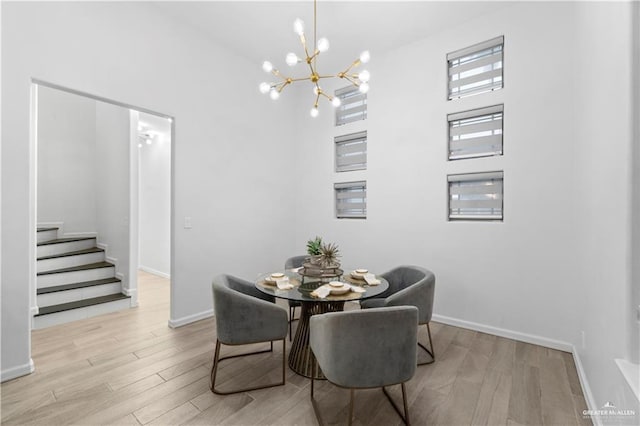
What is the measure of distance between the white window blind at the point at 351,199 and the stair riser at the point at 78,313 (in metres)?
3.08

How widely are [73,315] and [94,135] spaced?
3.08 meters

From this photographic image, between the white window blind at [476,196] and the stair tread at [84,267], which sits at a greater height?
the white window blind at [476,196]

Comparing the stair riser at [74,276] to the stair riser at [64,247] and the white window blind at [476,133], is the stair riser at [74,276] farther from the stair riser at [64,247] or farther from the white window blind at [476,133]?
the white window blind at [476,133]

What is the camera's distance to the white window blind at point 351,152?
4051 mm

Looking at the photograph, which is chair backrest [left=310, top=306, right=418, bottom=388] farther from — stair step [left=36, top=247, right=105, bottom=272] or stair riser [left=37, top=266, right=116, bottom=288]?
stair step [left=36, top=247, right=105, bottom=272]

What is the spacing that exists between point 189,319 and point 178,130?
2.10 m

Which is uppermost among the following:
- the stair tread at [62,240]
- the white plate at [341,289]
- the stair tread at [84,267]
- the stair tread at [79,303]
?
the stair tread at [62,240]

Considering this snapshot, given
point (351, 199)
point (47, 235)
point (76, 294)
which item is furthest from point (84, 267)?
point (351, 199)

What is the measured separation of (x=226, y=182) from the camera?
367 cm

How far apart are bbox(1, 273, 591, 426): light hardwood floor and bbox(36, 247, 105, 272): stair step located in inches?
51.7

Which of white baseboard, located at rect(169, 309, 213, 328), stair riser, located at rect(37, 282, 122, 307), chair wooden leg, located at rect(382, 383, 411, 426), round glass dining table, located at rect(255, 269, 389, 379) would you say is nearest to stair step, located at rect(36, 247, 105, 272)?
stair riser, located at rect(37, 282, 122, 307)

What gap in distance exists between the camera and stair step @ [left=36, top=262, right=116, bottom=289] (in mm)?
3568

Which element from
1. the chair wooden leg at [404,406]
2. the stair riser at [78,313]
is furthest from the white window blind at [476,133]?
the stair riser at [78,313]

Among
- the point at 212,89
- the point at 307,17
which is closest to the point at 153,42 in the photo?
the point at 212,89
